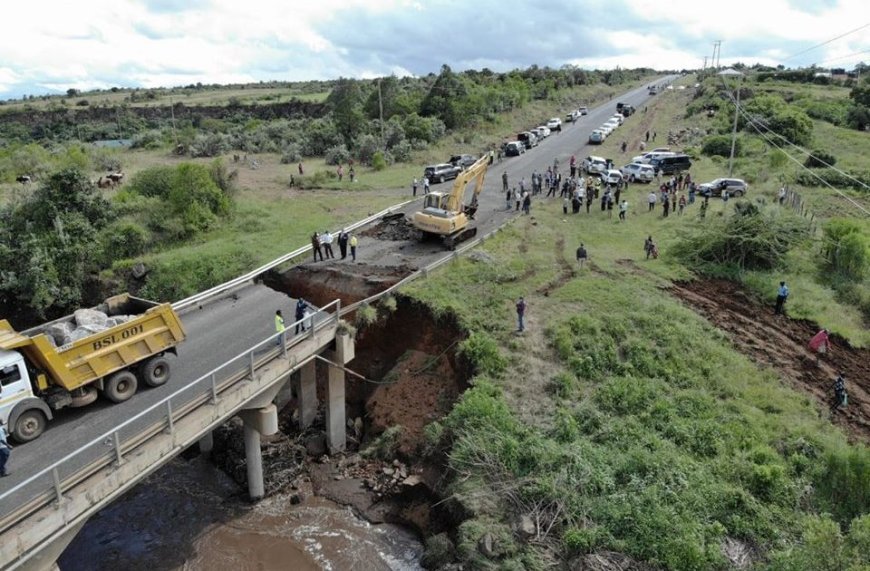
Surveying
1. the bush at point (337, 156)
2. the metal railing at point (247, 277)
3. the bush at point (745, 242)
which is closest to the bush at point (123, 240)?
the metal railing at point (247, 277)

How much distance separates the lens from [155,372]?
685 inches

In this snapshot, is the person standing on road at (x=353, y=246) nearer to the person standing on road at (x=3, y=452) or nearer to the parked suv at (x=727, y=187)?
the person standing on road at (x=3, y=452)

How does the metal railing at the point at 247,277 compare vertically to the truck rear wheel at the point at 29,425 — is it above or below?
above

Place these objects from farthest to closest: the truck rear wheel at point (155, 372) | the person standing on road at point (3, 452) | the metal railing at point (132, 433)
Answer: the truck rear wheel at point (155, 372), the person standing on road at point (3, 452), the metal railing at point (132, 433)

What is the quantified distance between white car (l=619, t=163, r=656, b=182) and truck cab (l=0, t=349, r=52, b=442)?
4053 centimetres

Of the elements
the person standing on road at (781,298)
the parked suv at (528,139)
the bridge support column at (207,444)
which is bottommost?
the bridge support column at (207,444)

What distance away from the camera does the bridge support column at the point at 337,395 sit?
882 inches

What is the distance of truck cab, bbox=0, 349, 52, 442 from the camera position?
45.9ft

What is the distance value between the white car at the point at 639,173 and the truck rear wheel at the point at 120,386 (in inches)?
1502

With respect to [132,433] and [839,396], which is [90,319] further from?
[839,396]

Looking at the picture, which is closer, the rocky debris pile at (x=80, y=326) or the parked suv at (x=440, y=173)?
the rocky debris pile at (x=80, y=326)

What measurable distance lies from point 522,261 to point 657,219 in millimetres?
12667

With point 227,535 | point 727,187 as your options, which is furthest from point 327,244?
point 727,187

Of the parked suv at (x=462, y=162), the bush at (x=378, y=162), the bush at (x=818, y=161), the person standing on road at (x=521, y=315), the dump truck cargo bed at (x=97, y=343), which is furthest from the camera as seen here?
the bush at (x=378, y=162)
